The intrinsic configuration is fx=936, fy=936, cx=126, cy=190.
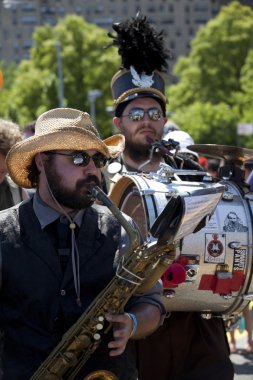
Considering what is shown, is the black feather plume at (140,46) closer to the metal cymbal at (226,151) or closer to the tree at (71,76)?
the metal cymbal at (226,151)

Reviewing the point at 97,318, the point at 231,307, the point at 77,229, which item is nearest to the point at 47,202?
the point at 77,229

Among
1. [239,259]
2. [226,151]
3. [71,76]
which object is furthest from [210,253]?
[71,76]

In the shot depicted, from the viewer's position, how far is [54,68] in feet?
166

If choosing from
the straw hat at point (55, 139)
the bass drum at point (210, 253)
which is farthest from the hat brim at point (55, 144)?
the bass drum at point (210, 253)

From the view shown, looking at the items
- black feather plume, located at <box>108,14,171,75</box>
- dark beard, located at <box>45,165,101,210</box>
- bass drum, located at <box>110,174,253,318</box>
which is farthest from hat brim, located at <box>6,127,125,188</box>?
black feather plume, located at <box>108,14,171,75</box>

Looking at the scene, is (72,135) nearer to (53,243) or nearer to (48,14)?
(53,243)

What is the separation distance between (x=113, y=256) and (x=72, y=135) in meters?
0.49

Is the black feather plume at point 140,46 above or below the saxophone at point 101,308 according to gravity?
above

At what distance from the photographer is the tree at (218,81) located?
43656mm

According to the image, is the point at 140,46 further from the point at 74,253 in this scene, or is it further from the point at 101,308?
the point at 101,308

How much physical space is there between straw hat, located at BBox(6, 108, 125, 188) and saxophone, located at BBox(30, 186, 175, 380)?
28 centimetres

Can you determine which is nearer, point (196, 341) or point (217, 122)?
point (196, 341)

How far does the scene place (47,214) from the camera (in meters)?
3.55

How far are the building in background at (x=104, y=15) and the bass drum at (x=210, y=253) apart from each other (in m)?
107
